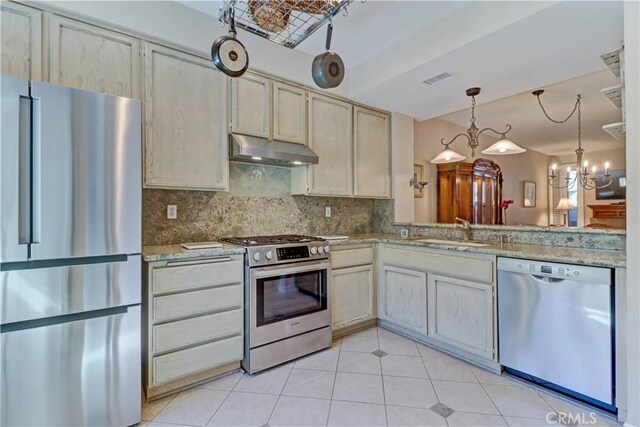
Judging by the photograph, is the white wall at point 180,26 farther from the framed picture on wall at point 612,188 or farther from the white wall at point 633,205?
the framed picture on wall at point 612,188

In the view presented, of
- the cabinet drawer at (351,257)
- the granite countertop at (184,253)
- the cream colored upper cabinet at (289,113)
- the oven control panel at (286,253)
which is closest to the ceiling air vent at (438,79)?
the cream colored upper cabinet at (289,113)

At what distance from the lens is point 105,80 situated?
2.06 m

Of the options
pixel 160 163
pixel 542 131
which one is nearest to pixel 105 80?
pixel 160 163

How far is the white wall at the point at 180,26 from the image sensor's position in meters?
2.02

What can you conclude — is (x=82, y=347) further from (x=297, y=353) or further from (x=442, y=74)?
(x=442, y=74)

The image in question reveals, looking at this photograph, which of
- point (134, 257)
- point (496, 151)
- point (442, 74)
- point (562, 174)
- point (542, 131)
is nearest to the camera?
point (134, 257)

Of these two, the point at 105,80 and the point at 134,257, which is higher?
the point at 105,80

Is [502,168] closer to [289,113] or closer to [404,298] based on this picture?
[404,298]

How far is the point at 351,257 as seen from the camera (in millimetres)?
3021

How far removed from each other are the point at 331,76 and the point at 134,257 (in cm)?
161

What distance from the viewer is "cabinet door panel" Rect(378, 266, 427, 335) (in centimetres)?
280

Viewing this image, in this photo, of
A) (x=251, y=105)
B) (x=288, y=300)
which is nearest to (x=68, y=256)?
(x=288, y=300)

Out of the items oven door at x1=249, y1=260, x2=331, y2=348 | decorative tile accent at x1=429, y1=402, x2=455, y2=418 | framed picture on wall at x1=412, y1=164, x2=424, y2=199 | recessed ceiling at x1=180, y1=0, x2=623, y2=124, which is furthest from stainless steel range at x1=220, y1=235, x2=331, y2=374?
framed picture on wall at x1=412, y1=164, x2=424, y2=199

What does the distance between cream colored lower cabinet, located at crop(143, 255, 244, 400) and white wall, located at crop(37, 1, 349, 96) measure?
1644 mm
